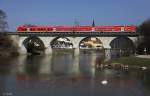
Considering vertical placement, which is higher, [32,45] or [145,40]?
[145,40]

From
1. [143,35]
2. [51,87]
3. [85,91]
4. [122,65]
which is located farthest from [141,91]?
[143,35]

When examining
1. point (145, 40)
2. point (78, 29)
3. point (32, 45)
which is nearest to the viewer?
point (145, 40)

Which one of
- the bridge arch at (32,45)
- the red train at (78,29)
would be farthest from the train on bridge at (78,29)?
the bridge arch at (32,45)

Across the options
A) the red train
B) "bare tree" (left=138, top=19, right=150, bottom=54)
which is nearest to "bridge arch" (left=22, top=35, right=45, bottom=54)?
the red train

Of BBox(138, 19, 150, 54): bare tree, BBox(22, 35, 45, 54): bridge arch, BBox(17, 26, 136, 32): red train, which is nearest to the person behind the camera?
BBox(138, 19, 150, 54): bare tree

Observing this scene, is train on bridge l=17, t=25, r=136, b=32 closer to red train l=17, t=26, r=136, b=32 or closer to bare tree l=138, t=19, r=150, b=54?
red train l=17, t=26, r=136, b=32

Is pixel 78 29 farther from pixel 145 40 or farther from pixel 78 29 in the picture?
pixel 145 40

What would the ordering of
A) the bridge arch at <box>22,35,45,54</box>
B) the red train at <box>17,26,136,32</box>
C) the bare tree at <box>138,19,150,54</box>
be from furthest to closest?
1. the bridge arch at <box>22,35,45,54</box>
2. the red train at <box>17,26,136,32</box>
3. the bare tree at <box>138,19,150,54</box>

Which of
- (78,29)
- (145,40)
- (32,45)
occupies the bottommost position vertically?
(32,45)

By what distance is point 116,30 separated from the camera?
412 feet

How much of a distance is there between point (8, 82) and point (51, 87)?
596 centimetres

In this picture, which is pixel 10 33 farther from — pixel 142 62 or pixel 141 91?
pixel 141 91

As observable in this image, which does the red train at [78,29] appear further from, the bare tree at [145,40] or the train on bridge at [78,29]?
the bare tree at [145,40]

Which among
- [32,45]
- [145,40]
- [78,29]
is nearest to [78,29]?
[78,29]
